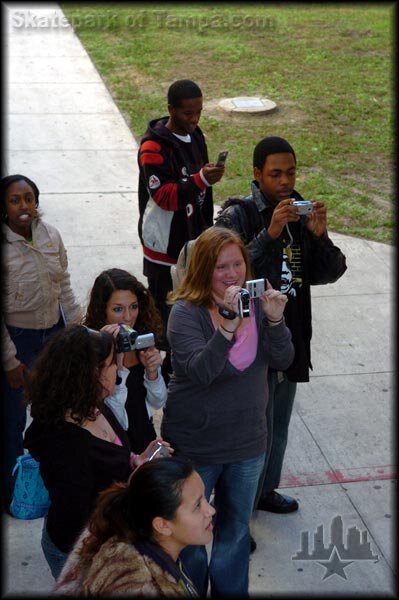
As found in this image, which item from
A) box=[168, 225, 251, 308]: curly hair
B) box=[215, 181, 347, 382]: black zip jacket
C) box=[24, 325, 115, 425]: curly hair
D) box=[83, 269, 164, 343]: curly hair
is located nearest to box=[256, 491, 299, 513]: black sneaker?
box=[215, 181, 347, 382]: black zip jacket

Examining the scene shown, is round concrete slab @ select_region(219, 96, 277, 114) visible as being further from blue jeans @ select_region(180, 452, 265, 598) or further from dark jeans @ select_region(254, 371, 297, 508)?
blue jeans @ select_region(180, 452, 265, 598)

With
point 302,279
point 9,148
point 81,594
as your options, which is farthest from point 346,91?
point 81,594

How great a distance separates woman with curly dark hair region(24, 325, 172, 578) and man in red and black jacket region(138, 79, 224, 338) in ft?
6.45

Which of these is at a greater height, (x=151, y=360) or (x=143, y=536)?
(x=151, y=360)

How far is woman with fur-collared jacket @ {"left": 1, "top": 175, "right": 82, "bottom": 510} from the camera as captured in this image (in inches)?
177

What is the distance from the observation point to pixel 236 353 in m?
3.82

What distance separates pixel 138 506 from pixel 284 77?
1087cm

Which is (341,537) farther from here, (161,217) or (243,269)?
(161,217)

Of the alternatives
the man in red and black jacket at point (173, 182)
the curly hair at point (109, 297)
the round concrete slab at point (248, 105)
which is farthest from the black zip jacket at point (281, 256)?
the round concrete slab at point (248, 105)

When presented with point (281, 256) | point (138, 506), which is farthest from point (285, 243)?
point (138, 506)

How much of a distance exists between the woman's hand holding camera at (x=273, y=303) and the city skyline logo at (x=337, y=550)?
145cm

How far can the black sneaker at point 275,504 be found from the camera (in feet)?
16.0

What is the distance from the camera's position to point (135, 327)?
13.8 ft

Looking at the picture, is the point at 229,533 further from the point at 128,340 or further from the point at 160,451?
→ the point at 128,340
